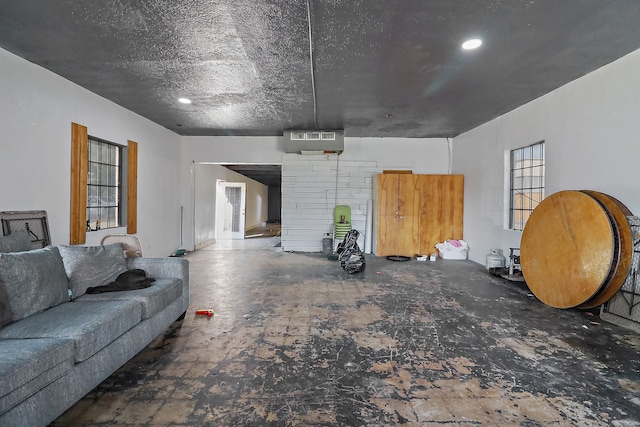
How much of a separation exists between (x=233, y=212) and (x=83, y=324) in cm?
916

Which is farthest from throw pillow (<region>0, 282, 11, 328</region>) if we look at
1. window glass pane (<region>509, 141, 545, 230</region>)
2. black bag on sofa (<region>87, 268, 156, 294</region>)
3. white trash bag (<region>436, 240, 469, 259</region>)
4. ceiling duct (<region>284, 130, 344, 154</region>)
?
white trash bag (<region>436, 240, 469, 259</region>)

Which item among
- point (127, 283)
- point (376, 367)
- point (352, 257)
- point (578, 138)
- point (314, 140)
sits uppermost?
point (314, 140)

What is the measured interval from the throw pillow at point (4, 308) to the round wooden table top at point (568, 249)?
475 cm

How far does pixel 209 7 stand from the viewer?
8.41 ft

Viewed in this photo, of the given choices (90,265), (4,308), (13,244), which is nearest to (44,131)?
(13,244)

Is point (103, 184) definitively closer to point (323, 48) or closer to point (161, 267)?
point (161, 267)

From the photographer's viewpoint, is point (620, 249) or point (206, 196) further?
point (206, 196)

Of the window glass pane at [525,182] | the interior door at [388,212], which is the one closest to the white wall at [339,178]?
the interior door at [388,212]

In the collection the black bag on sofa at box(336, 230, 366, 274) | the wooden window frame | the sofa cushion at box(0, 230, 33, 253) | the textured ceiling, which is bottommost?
the black bag on sofa at box(336, 230, 366, 274)

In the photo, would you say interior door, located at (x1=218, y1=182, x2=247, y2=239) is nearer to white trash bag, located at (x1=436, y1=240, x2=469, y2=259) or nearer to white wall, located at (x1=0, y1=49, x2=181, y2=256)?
white wall, located at (x1=0, y1=49, x2=181, y2=256)

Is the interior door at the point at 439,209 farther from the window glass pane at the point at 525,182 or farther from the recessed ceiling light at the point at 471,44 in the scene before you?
the recessed ceiling light at the point at 471,44

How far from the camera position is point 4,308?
2.00m

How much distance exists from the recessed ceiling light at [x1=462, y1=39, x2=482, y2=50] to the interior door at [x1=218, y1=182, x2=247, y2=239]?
28.3 ft

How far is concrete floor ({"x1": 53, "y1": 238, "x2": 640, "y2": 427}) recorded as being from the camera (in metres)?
1.88
